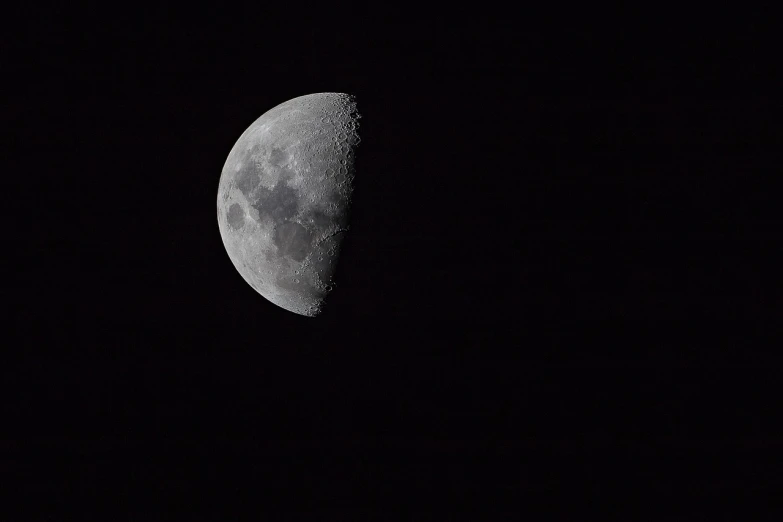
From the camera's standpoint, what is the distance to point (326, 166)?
132 inches

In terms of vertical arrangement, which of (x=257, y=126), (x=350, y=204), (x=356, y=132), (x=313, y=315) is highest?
(x=257, y=126)

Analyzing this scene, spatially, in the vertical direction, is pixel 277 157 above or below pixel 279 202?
above

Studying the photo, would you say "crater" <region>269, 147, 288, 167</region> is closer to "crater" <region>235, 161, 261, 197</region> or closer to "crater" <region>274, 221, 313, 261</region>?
"crater" <region>235, 161, 261, 197</region>

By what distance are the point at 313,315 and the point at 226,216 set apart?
0.89m

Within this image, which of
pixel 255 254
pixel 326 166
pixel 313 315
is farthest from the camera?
pixel 313 315

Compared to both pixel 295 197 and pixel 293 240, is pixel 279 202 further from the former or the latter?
pixel 293 240

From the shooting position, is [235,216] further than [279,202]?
Yes

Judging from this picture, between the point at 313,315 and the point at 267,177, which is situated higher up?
the point at 267,177

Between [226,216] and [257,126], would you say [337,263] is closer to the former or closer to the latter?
[226,216]

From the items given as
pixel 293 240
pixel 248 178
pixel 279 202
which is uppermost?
pixel 248 178

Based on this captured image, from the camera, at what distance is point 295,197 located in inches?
131

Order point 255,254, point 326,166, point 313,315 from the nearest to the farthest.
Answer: point 326,166 → point 255,254 → point 313,315

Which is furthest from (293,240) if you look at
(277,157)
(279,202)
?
(277,157)

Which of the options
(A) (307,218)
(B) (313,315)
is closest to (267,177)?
(A) (307,218)
